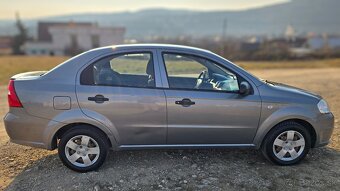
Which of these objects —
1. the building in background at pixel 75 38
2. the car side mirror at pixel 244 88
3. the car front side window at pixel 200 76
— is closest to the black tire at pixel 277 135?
the car side mirror at pixel 244 88

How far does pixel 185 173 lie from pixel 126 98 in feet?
3.98

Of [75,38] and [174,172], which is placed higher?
[75,38]

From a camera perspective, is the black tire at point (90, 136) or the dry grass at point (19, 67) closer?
the black tire at point (90, 136)

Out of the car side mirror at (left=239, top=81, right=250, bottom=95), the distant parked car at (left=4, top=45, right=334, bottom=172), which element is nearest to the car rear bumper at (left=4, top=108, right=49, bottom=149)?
the distant parked car at (left=4, top=45, right=334, bottom=172)

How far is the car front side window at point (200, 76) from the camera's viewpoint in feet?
13.5

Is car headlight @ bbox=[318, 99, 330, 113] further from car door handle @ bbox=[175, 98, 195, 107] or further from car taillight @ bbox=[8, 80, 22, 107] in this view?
car taillight @ bbox=[8, 80, 22, 107]

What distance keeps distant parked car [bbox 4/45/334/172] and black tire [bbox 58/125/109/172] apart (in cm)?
1

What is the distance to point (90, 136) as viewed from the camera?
3965 millimetres

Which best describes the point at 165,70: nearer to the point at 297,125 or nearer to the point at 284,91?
the point at 284,91

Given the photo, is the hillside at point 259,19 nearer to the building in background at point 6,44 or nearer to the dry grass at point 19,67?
the building in background at point 6,44

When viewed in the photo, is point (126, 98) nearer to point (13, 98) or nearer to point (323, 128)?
point (13, 98)

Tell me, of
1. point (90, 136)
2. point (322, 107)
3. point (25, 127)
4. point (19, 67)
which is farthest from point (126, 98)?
point (19, 67)

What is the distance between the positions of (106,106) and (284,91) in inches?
90.5

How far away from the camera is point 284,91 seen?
4.23 meters
